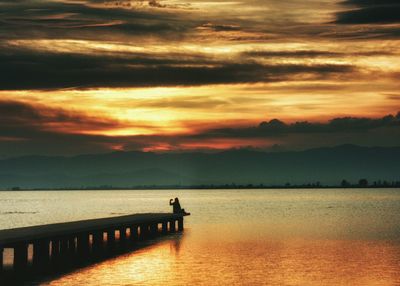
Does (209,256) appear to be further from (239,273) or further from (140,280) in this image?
(140,280)

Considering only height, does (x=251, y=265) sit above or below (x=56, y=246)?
below

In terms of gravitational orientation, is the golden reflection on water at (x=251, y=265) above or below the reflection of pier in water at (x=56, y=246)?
below

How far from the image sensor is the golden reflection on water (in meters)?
32.3

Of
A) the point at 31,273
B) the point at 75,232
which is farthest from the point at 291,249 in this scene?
the point at 31,273

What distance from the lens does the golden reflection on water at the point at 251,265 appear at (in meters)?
32.3

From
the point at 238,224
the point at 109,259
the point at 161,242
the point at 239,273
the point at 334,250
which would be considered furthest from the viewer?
the point at 238,224

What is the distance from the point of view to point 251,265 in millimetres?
37531

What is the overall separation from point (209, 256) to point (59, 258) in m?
7.90

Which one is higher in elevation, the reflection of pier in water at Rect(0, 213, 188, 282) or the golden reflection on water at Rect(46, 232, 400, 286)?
the reflection of pier in water at Rect(0, 213, 188, 282)

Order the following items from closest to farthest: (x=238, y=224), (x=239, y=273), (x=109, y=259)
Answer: (x=239, y=273) → (x=109, y=259) → (x=238, y=224)

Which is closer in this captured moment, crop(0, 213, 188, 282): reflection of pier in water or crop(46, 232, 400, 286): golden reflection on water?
crop(46, 232, 400, 286): golden reflection on water

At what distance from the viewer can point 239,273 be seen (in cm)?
3462

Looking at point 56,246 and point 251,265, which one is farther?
point 56,246

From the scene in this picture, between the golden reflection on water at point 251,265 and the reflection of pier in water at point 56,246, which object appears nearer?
the golden reflection on water at point 251,265
